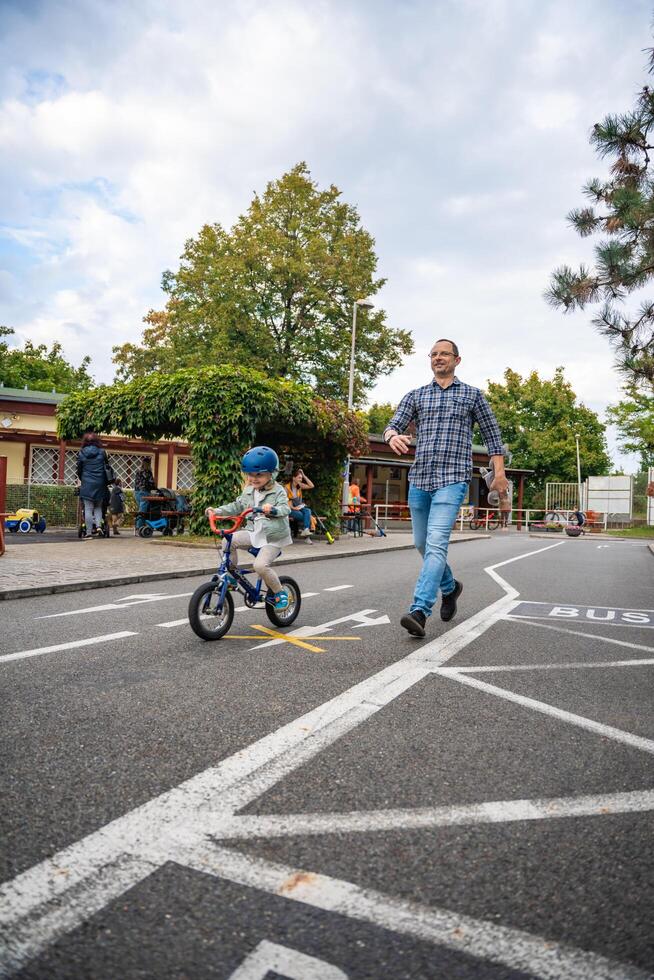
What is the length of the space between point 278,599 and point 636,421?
1356 inches

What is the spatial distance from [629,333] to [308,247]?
A: 20.5 metres

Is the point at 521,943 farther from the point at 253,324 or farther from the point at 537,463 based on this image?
the point at 537,463

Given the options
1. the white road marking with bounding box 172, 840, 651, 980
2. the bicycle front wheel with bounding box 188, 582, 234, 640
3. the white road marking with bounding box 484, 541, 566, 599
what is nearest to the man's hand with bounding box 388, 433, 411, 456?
the bicycle front wheel with bounding box 188, 582, 234, 640

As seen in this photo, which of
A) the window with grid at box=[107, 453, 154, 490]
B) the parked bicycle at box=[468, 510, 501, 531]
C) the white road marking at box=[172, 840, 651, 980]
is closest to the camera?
the white road marking at box=[172, 840, 651, 980]

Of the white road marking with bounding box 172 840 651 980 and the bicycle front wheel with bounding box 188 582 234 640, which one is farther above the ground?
the bicycle front wheel with bounding box 188 582 234 640

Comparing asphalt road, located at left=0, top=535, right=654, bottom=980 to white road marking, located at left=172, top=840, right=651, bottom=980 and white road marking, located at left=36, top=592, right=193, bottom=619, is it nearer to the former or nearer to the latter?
white road marking, located at left=172, top=840, right=651, bottom=980

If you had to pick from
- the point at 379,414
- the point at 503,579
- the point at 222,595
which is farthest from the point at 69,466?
the point at 379,414

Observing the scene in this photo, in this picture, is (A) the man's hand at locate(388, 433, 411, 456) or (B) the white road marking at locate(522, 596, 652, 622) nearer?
(A) the man's hand at locate(388, 433, 411, 456)

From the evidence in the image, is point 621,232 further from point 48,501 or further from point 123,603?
point 48,501

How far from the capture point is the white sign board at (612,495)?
130ft

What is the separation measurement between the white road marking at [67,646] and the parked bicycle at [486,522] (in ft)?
99.7

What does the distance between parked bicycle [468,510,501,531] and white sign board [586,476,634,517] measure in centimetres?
546

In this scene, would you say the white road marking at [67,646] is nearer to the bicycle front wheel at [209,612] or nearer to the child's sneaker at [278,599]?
the bicycle front wheel at [209,612]

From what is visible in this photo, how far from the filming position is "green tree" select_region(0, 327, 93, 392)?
5238 cm
